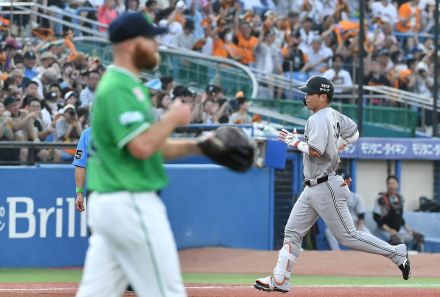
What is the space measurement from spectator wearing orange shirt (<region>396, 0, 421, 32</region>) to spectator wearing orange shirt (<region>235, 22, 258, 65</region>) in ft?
15.7

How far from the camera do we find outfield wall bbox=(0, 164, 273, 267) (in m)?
13.3

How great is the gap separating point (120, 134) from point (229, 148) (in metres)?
0.62

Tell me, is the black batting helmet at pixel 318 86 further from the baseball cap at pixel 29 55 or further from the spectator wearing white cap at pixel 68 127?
the baseball cap at pixel 29 55

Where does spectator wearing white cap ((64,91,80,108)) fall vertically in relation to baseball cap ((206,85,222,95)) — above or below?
below

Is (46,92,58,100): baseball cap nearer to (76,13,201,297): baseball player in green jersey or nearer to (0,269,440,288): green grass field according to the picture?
(0,269,440,288): green grass field

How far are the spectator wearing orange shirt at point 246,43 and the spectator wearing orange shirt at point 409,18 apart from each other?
15.7 feet

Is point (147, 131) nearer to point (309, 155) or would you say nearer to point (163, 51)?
point (309, 155)

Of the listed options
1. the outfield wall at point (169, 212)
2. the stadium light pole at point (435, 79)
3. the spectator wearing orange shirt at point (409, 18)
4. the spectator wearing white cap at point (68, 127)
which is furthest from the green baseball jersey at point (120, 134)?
the spectator wearing orange shirt at point (409, 18)

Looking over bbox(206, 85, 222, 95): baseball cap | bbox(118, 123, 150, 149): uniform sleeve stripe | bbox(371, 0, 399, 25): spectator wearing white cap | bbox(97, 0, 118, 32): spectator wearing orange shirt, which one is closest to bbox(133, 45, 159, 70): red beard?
bbox(118, 123, 150, 149): uniform sleeve stripe

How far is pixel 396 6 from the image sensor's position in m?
24.0

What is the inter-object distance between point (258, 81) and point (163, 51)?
6.24 ft

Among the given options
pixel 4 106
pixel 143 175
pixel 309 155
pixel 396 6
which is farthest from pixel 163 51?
pixel 143 175

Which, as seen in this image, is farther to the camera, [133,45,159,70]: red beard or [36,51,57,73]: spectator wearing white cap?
[36,51,57,73]: spectator wearing white cap

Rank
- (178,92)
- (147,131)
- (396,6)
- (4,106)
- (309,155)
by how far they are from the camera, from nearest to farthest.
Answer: (147,131) < (309,155) < (4,106) < (178,92) < (396,6)
